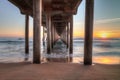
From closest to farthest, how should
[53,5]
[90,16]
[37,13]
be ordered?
[90,16]
[37,13]
[53,5]

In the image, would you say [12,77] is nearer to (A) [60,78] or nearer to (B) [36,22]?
(A) [60,78]

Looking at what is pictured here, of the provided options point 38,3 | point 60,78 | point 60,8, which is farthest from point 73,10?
point 60,78

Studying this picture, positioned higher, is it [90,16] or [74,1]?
[74,1]

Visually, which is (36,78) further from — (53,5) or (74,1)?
(53,5)

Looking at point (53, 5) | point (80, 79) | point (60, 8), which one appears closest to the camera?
point (80, 79)

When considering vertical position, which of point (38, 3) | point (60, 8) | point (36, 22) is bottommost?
point (36, 22)

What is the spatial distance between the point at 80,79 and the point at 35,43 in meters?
4.23

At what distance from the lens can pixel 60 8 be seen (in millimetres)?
23297

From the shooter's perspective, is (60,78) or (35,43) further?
(35,43)

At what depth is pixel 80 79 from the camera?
5887 mm

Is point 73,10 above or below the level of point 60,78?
above

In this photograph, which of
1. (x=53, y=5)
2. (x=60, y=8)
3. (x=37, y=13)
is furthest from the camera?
(x=60, y=8)

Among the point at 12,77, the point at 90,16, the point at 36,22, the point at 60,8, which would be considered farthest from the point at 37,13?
the point at 60,8

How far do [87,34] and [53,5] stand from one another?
12.8m
